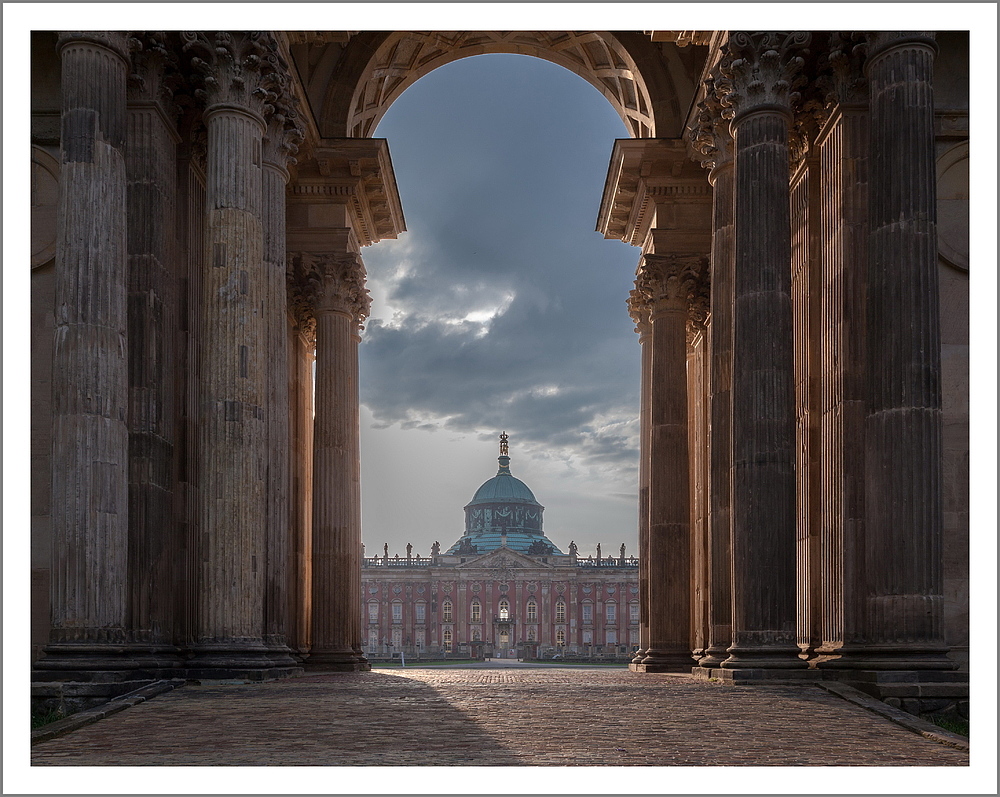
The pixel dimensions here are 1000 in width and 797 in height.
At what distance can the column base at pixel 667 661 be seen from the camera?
44438 millimetres

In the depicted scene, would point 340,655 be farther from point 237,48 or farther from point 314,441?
point 237,48

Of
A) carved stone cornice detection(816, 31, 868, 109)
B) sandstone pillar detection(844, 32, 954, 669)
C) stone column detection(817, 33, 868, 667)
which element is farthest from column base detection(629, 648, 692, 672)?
carved stone cornice detection(816, 31, 868, 109)

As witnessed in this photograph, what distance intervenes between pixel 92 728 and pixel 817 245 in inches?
837

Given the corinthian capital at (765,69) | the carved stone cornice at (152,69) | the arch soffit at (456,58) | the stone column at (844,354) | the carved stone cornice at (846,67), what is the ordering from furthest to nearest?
the arch soffit at (456,58)
the corinthian capital at (765,69)
the carved stone cornice at (152,69)
the carved stone cornice at (846,67)
the stone column at (844,354)

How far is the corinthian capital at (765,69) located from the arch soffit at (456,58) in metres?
12.4

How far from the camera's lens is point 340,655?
1745 inches

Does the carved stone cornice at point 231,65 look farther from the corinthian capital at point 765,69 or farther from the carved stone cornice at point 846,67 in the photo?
the carved stone cornice at point 846,67

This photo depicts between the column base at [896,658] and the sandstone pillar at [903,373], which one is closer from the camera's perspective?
the column base at [896,658]

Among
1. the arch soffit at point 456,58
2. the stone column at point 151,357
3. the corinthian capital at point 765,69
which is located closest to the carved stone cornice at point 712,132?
the corinthian capital at point 765,69

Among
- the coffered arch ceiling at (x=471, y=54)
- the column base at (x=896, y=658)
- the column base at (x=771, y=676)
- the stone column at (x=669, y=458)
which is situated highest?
the coffered arch ceiling at (x=471, y=54)

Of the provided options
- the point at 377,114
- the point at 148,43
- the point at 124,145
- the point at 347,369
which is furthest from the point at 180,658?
the point at 377,114

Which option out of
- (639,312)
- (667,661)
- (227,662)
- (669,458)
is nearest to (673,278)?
(639,312)

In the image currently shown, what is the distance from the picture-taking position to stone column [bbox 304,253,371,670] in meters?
45.0

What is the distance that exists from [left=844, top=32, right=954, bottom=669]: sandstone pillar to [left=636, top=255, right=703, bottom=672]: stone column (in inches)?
660
